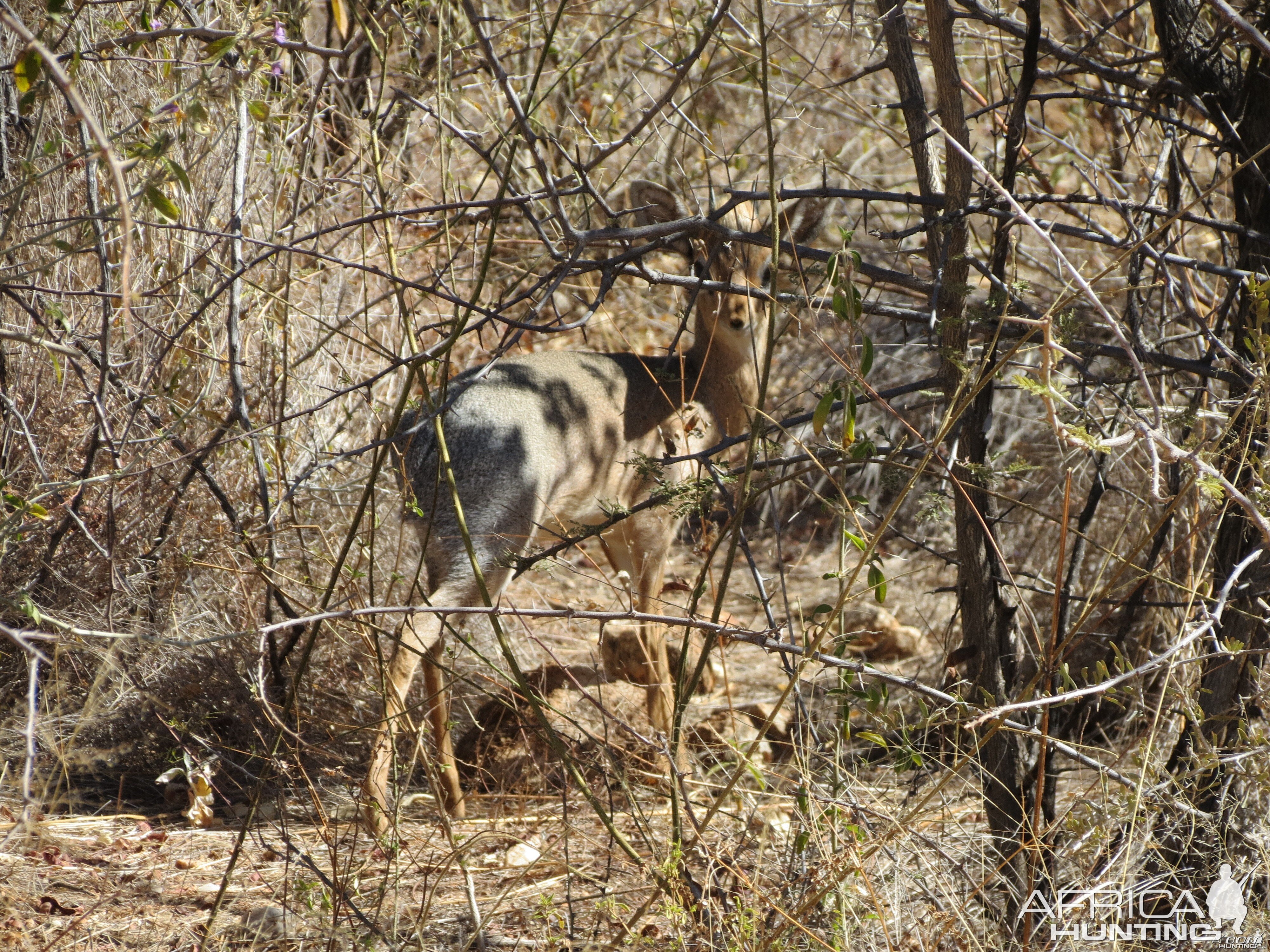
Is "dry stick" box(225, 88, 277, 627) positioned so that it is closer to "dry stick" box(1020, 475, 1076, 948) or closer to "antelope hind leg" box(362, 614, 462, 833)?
"antelope hind leg" box(362, 614, 462, 833)

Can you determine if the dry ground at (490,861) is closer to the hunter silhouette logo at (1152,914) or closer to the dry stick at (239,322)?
the hunter silhouette logo at (1152,914)

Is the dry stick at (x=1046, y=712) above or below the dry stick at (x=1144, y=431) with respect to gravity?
below

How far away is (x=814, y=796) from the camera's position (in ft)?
7.68

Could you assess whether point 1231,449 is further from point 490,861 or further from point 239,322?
point 239,322

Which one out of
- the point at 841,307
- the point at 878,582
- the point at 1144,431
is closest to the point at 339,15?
the point at 841,307

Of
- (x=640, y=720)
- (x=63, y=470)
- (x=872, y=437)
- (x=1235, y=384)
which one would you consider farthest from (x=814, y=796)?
(x=872, y=437)

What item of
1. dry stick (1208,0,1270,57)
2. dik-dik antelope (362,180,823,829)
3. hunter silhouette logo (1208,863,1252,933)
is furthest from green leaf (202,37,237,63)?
hunter silhouette logo (1208,863,1252,933)

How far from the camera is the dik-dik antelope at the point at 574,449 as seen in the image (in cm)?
383

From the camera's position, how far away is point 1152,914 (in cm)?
263

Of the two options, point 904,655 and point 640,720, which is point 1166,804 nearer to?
point 640,720

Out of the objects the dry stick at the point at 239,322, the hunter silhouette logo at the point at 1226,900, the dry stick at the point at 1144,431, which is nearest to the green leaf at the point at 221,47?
the dry stick at the point at 239,322

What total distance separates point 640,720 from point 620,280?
10.9ft

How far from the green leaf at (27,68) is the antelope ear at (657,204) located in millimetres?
2311

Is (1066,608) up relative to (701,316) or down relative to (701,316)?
down
